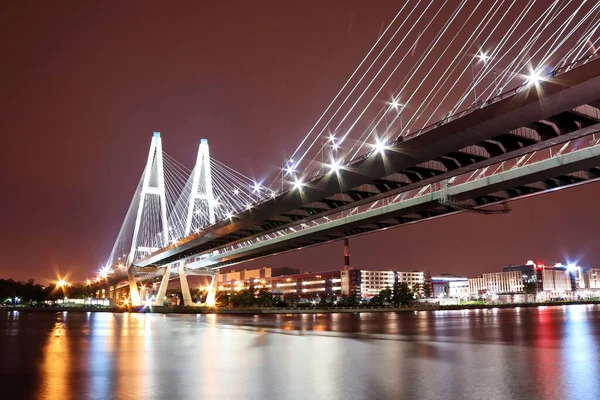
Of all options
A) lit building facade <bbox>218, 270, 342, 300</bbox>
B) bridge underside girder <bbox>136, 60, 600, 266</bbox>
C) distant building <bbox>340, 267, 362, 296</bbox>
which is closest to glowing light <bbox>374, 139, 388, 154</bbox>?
bridge underside girder <bbox>136, 60, 600, 266</bbox>

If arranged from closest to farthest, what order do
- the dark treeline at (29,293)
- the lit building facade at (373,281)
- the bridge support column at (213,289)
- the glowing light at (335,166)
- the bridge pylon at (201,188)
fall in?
the glowing light at (335,166), the bridge pylon at (201,188), the bridge support column at (213,289), the dark treeline at (29,293), the lit building facade at (373,281)

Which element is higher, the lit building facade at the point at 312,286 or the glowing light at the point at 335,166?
the glowing light at the point at 335,166

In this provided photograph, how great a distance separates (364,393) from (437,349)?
8478 millimetres

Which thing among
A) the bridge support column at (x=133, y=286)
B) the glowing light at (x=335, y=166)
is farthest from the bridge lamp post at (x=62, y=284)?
the glowing light at (x=335, y=166)

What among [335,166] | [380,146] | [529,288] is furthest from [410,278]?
[380,146]

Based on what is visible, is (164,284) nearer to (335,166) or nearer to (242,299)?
→ (242,299)

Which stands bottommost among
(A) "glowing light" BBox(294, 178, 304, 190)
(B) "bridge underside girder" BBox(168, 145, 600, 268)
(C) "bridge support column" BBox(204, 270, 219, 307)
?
(C) "bridge support column" BBox(204, 270, 219, 307)

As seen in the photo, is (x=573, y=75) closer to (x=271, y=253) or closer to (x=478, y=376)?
(x=478, y=376)

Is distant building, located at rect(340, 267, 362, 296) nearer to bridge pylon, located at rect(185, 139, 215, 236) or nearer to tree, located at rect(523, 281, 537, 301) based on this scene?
tree, located at rect(523, 281, 537, 301)

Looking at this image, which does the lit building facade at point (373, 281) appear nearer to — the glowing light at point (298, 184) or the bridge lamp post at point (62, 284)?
A: the bridge lamp post at point (62, 284)

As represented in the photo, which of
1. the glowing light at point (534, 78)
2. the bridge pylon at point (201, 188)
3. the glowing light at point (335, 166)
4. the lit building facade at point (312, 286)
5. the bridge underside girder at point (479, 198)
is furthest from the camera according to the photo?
the lit building facade at point (312, 286)

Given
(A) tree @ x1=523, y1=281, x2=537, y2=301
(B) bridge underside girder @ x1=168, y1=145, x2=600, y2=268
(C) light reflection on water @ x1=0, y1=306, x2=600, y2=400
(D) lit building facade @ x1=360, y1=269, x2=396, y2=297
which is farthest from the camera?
(A) tree @ x1=523, y1=281, x2=537, y2=301

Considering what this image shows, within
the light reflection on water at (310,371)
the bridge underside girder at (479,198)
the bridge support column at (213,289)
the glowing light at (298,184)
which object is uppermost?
the glowing light at (298,184)

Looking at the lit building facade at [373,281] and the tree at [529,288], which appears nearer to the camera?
the lit building facade at [373,281]
